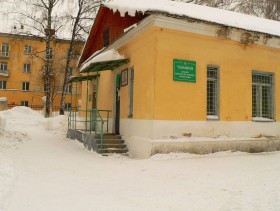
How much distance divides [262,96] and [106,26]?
7.42 m

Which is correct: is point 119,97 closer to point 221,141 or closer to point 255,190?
point 221,141

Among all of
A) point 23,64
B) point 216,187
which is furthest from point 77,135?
point 23,64

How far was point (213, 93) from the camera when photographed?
425 inches

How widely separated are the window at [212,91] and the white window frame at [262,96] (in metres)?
1.70

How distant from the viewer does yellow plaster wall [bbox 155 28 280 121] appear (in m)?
9.70

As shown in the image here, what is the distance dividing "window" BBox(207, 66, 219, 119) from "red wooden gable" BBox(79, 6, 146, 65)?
2.99 m

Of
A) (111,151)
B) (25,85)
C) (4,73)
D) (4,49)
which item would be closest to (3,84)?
(4,73)

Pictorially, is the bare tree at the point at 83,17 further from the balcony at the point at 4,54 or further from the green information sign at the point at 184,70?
the balcony at the point at 4,54

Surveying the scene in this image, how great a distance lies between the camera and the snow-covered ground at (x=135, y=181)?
5113 mm

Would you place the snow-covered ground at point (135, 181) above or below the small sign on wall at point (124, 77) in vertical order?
below

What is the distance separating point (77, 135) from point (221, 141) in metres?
6.32

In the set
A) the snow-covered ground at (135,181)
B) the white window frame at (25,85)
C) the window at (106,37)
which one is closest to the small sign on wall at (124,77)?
the window at (106,37)

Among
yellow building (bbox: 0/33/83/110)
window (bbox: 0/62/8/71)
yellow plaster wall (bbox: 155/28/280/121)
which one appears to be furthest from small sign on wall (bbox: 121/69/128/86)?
window (bbox: 0/62/8/71)

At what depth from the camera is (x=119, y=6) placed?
1127cm
